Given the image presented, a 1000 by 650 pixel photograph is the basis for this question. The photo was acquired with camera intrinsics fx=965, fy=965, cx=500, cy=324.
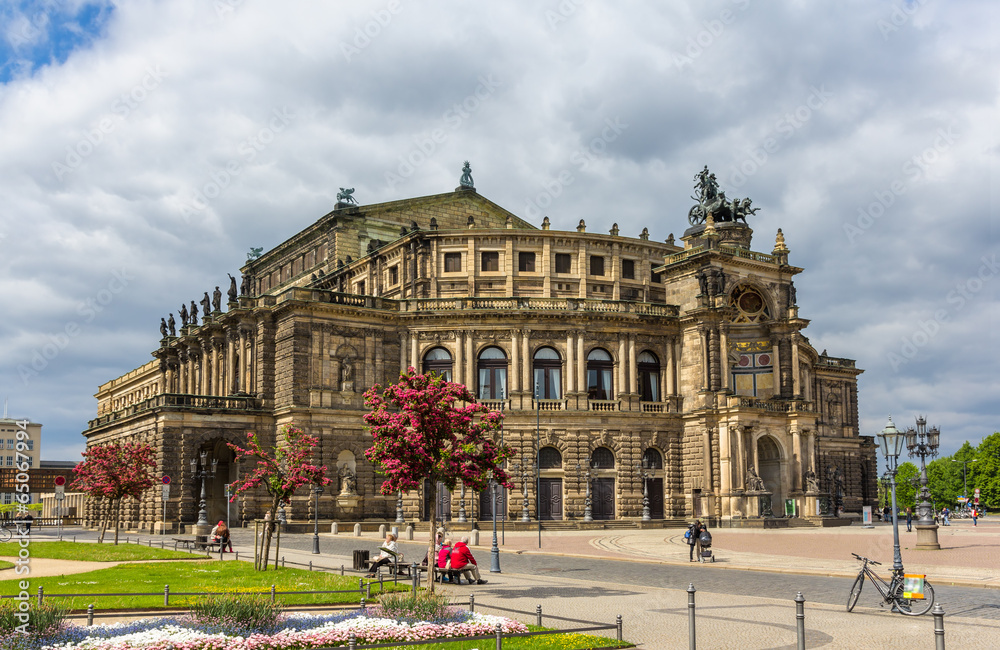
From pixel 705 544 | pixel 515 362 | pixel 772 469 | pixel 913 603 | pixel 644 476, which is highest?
pixel 515 362

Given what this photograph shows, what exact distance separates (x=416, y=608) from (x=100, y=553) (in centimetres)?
2653

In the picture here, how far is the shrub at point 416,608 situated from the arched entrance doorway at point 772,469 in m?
53.6

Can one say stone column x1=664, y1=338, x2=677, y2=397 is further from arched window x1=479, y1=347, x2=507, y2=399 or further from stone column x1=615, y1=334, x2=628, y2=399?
arched window x1=479, y1=347, x2=507, y2=399

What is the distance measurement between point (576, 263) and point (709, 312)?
36.3 ft

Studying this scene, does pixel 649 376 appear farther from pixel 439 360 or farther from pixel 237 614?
pixel 237 614

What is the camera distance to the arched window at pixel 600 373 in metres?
67.0

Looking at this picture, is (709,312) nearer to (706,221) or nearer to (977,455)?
(706,221)

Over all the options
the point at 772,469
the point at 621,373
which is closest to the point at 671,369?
the point at 621,373

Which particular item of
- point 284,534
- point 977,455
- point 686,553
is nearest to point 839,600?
point 686,553

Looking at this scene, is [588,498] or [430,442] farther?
[588,498]

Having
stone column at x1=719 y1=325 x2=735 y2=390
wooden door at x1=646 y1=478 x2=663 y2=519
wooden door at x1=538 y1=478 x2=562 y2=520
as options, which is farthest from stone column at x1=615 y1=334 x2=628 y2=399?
wooden door at x1=538 y1=478 x2=562 y2=520

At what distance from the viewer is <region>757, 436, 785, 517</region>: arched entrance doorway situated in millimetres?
67938

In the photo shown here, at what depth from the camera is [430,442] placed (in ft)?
83.8

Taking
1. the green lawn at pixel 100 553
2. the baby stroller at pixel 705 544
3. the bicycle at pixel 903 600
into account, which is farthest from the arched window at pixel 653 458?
the bicycle at pixel 903 600
